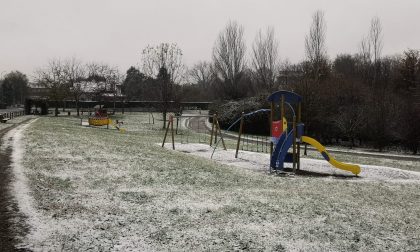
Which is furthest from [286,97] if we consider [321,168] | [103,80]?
[103,80]

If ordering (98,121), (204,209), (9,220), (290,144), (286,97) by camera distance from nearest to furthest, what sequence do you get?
(9,220) → (204,209) → (290,144) → (286,97) → (98,121)

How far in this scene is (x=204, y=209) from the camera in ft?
27.1

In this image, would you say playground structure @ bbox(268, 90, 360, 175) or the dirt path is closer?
the dirt path

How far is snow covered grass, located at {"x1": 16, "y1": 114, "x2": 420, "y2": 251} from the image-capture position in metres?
6.58

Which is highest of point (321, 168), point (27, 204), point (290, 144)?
point (290, 144)

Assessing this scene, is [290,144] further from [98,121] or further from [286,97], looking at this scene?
[98,121]

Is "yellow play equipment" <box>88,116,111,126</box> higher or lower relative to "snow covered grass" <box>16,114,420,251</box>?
higher

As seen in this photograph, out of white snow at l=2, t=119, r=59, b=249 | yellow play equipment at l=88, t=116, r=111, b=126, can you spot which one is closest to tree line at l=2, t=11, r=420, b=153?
yellow play equipment at l=88, t=116, r=111, b=126

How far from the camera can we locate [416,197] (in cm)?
1111

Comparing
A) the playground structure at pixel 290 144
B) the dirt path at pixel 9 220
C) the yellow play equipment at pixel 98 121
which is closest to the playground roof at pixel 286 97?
the playground structure at pixel 290 144

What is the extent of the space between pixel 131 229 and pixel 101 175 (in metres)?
4.38

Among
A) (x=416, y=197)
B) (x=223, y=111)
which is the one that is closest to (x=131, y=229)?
(x=416, y=197)

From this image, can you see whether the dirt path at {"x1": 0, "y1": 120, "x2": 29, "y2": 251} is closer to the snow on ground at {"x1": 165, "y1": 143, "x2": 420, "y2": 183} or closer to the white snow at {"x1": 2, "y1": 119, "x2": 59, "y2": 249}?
the white snow at {"x1": 2, "y1": 119, "x2": 59, "y2": 249}

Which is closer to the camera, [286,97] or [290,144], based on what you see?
[290,144]
